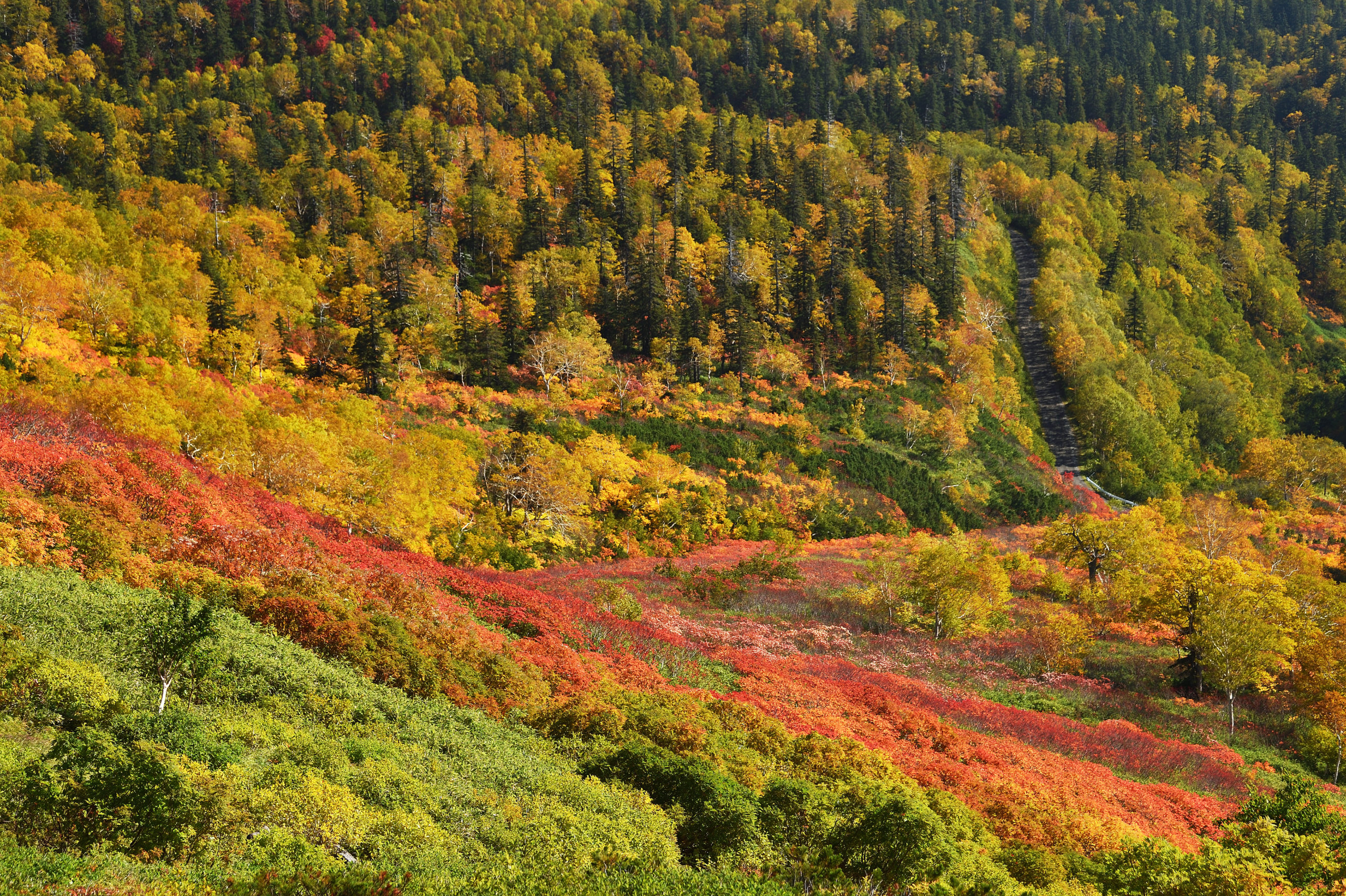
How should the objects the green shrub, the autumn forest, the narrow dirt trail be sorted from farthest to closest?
the narrow dirt trail
the green shrub
the autumn forest

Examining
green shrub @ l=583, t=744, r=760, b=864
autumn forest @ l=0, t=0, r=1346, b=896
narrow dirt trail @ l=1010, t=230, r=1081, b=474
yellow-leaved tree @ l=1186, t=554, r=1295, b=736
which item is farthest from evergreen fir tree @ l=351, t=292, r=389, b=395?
narrow dirt trail @ l=1010, t=230, r=1081, b=474

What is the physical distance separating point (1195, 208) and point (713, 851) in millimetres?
153819

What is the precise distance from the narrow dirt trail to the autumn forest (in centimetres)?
57

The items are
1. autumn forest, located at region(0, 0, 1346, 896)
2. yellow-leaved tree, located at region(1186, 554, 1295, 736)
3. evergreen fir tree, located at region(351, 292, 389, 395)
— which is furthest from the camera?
evergreen fir tree, located at region(351, 292, 389, 395)

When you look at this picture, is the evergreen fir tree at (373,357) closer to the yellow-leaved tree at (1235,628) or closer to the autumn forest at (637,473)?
the autumn forest at (637,473)

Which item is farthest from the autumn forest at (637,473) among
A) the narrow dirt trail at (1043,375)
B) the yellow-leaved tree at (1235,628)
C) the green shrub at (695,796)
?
the narrow dirt trail at (1043,375)

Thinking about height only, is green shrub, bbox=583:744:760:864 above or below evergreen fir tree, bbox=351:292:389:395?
above

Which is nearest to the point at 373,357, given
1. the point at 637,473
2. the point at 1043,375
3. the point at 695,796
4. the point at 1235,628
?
the point at 637,473

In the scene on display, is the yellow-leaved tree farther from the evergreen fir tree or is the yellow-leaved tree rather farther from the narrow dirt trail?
the evergreen fir tree

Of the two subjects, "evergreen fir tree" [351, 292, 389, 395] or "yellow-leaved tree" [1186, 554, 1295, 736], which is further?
"evergreen fir tree" [351, 292, 389, 395]

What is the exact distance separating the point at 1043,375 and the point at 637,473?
200ft

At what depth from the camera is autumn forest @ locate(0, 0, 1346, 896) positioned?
13039 millimetres

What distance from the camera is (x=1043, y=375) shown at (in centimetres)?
9606

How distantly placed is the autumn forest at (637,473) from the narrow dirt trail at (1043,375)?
570 mm
